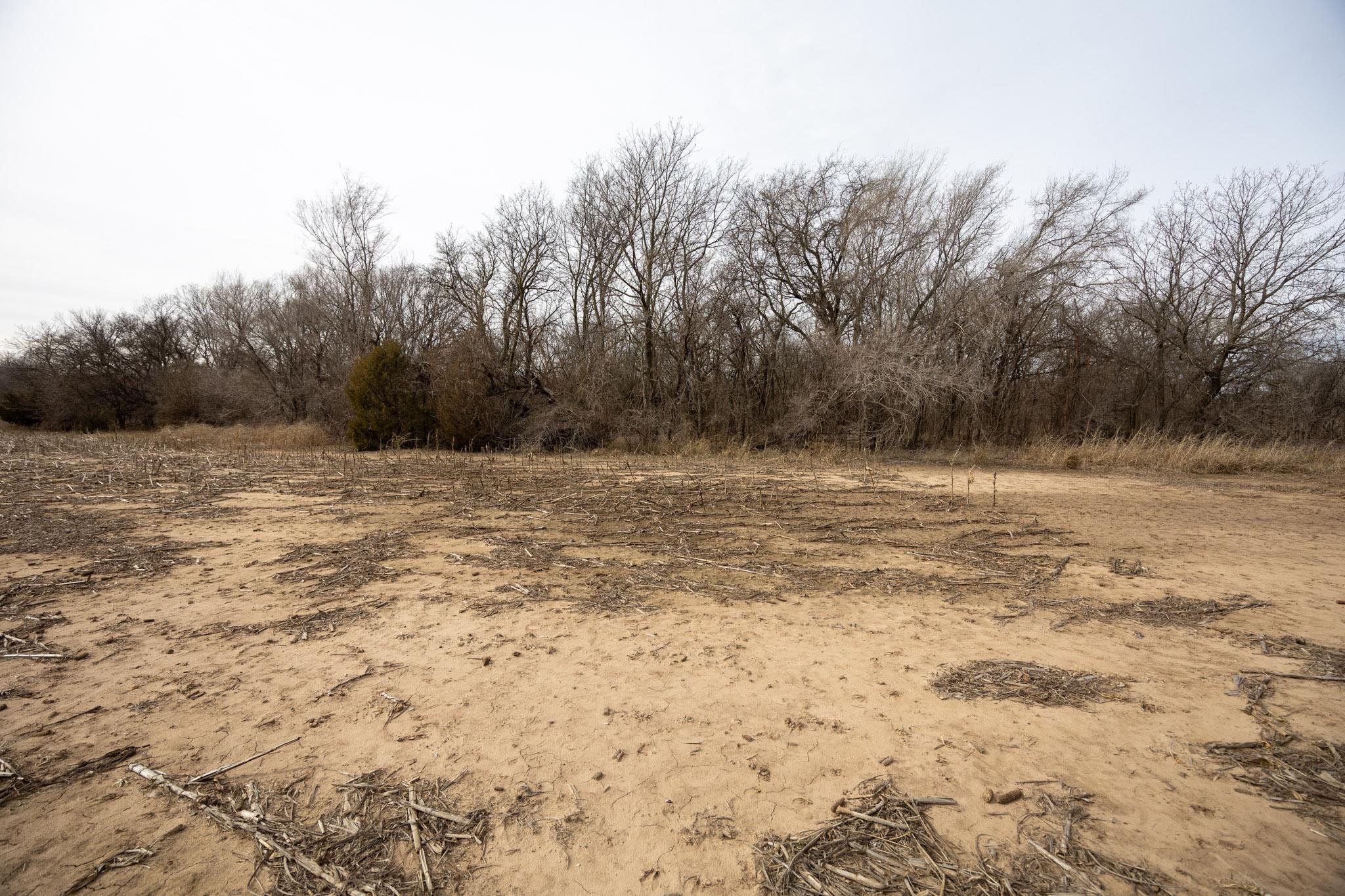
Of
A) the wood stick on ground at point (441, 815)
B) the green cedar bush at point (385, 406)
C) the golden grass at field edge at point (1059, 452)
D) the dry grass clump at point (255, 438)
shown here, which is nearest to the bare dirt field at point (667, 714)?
the wood stick on ground at point (441, 815)

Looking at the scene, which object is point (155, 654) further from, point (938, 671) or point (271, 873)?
point (938, 671)

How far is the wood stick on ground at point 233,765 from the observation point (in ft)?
7.61

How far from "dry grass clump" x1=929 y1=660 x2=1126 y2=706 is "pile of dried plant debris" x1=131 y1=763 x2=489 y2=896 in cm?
255

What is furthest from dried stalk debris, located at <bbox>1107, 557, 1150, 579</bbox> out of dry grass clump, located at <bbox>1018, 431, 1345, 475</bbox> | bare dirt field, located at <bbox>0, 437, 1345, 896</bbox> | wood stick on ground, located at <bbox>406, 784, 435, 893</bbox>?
dry grass clump, located at <bbox>1018, 431, 1345, 475</bbox>

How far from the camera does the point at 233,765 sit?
242cm

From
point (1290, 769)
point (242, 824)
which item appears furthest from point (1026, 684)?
point (242, 824)

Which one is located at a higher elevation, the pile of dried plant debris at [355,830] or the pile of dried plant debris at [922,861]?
the pile of dried plant debris at [922,861]

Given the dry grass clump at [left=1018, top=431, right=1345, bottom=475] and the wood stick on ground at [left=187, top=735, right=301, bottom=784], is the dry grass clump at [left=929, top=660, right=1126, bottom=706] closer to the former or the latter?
the wood stick on ground at [left=187, top=735, right=301, bottom=784]

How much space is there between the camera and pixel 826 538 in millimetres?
6523

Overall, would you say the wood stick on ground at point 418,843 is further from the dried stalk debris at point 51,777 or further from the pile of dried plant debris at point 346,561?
the pile of dried plant debris at point 346,561

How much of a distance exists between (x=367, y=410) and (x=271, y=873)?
65.4ft

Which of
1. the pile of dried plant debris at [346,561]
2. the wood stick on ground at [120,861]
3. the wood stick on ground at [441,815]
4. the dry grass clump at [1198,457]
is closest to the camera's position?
the wood stick on ground at [120,861]

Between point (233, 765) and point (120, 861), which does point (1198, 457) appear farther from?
point (120, 861)

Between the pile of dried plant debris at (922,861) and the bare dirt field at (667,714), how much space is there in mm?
12
